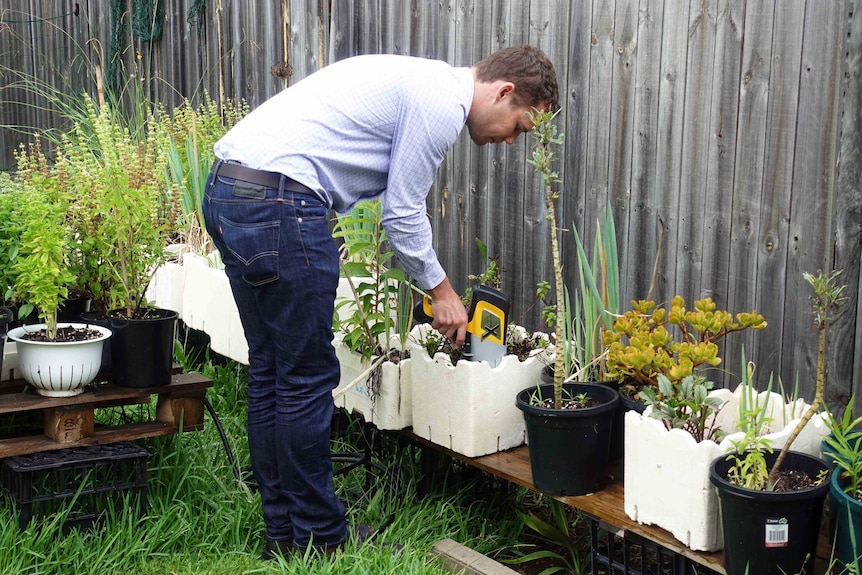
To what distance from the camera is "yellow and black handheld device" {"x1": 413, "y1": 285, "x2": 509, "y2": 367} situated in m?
2.94

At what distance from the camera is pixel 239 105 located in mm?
5375

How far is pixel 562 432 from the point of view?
103 inches

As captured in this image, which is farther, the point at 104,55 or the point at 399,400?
the point at 104,55

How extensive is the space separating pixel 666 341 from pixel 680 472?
0.39 metres

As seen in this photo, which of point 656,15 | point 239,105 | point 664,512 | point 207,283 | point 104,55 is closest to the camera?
point 664,512

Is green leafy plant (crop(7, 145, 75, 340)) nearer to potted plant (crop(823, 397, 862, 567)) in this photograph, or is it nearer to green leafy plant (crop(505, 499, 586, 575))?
green leafy plant (crop(505, 499, 586, 575))

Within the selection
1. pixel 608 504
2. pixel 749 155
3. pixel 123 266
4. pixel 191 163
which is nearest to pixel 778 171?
pixel 749 155

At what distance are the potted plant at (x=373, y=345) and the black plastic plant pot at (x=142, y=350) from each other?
58 centimetres

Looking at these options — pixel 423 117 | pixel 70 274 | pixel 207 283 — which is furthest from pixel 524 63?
pixel 207 283

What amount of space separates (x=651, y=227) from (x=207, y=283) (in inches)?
83.5

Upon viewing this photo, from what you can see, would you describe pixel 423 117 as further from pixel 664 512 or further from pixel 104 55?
pixel 104 55

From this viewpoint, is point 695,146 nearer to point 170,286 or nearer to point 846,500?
point 846,500

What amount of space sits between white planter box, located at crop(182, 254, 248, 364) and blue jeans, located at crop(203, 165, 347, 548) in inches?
45.6

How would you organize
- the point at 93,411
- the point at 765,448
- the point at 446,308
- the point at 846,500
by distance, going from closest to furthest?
the point at 846,500, the point at 765,448, the point at 446,308, the point at 93,411
